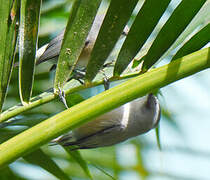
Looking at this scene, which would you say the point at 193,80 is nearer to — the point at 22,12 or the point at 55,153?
the point at 55,153

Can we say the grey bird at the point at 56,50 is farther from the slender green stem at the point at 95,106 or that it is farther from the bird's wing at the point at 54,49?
the slender green stem at the point at 95,106

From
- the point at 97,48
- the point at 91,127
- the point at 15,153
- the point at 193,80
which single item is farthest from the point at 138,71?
the point at 193,80

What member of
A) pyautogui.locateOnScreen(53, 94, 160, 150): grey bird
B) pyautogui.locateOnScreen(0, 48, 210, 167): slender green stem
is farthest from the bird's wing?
pyautogui.locateOnScreen(0, 48, 210, 167): slender green stem

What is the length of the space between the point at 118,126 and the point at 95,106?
2.81 feet

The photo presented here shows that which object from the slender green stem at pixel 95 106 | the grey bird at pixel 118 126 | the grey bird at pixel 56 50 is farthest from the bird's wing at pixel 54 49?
the slender green stem at pixel 95 106

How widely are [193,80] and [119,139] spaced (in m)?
0.79

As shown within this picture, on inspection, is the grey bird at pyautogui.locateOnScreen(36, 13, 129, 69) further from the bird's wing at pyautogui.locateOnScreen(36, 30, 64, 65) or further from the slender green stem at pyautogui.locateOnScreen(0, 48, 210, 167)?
the slender green stem at pyautogui.locateOnScreen(0, 48, 210, 167)

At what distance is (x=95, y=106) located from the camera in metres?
0.95

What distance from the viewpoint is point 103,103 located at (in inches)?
37.5

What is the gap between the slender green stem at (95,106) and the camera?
913 millimetres

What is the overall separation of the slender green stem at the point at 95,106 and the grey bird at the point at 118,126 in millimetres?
735

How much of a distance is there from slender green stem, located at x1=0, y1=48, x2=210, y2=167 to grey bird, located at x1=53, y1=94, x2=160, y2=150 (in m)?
0.74

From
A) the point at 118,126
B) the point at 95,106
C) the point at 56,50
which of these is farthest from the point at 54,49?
the point at 95,106

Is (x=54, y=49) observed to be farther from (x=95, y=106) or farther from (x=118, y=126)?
(x=95, y=106)
